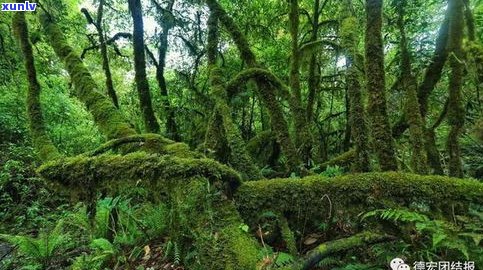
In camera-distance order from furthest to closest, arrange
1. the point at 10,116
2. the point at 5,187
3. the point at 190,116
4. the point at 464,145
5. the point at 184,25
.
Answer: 1. the point at 10,116
2. the point at 5,187
3. the point at 184,25
4. the point at 190,116
5. the point at 464,145

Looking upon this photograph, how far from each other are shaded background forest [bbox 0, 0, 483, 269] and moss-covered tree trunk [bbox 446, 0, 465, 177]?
1cm

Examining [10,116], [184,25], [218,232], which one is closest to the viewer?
[218,232]

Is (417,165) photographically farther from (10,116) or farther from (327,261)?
(10,116)

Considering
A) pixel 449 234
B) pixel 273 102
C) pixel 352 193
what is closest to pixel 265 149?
pixel 273 102

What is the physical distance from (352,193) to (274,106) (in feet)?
6.34

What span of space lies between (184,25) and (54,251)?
5083mm

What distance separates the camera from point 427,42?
203 inches

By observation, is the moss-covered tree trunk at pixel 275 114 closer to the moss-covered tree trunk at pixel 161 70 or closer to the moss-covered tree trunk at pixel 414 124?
the moss-covered tree trunk at pixel 414 124

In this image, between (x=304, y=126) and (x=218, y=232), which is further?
(x=304, y=126)

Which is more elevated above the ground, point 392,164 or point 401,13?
point 401,13

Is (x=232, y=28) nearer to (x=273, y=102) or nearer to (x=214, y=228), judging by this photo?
(x=273, y=102)

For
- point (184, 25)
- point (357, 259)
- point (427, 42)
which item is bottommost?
point (357, 259)

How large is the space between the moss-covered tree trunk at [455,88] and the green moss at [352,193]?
3.12ft

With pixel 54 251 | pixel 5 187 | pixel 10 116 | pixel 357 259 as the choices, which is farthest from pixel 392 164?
pixel 10 116
